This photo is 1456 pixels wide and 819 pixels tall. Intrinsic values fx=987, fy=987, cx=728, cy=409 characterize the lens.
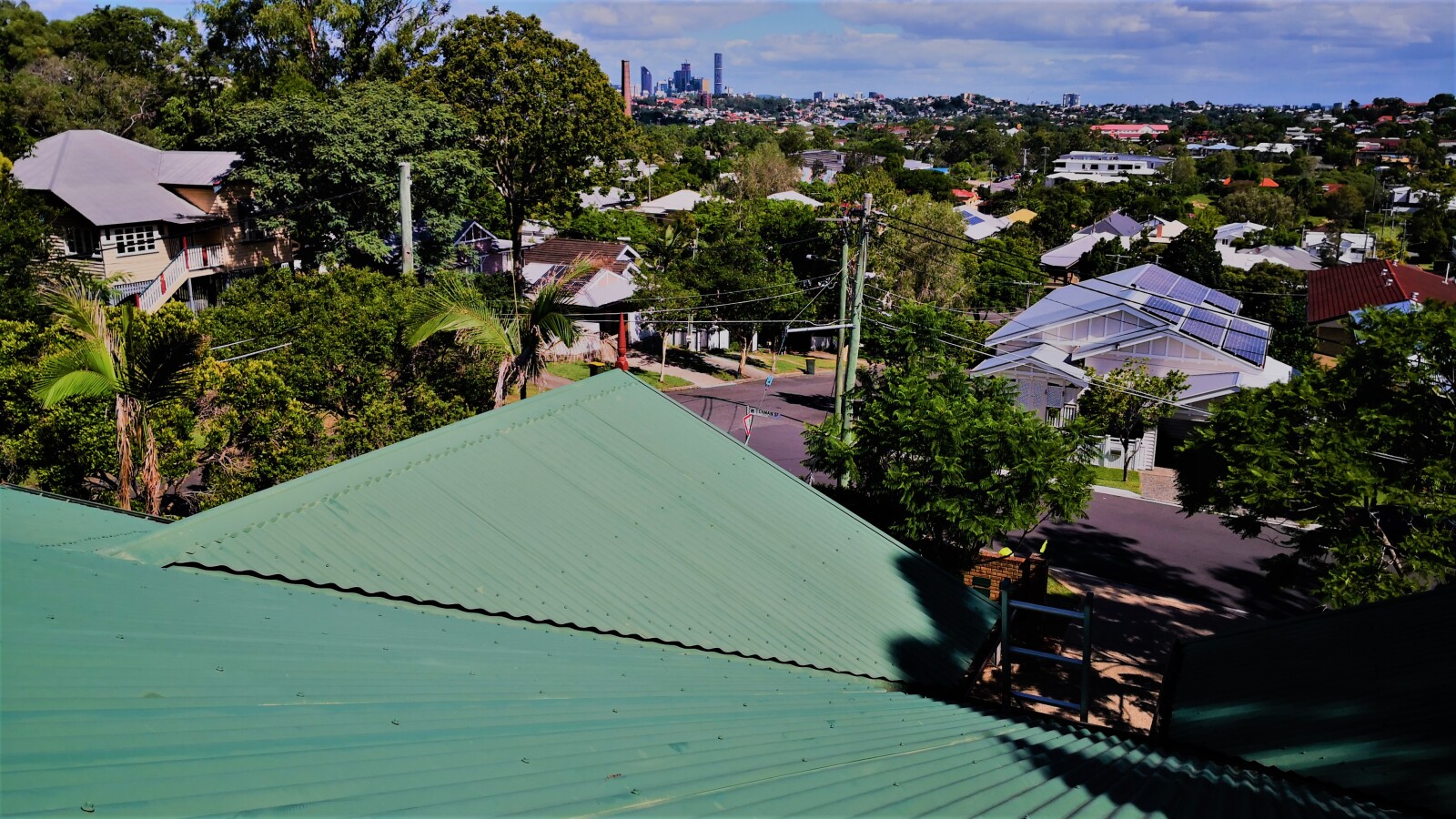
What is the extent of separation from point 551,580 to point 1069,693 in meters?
10.8

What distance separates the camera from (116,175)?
1410 inches

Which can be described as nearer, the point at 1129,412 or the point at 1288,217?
the point at 1129,412

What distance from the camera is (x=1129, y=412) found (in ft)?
105

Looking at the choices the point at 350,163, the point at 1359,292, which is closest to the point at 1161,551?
the point at 350,163

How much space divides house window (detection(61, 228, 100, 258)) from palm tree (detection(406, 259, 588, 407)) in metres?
22.5

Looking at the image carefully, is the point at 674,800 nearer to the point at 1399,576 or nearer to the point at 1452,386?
the point at 1399,576

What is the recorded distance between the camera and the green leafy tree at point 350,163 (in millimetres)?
34438

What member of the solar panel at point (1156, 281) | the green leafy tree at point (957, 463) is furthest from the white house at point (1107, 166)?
the green leafy tree at point (957, 463)

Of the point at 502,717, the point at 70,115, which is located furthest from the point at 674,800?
the point at 70,115

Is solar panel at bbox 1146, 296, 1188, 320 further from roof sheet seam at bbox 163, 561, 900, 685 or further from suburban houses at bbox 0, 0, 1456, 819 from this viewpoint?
roof sheet seam at bbox 163, 561, 900, 685

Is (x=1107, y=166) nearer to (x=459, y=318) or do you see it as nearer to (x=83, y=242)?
(x=83, y=242)

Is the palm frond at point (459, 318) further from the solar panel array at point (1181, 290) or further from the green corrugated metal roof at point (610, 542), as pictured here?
the solar panel array at point (1181, 290)

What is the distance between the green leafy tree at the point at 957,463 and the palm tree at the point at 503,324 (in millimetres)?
6169

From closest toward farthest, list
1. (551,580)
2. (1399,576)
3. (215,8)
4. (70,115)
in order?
Answer: (551,580) → (1399,576) → (70,115) → (215,8)
